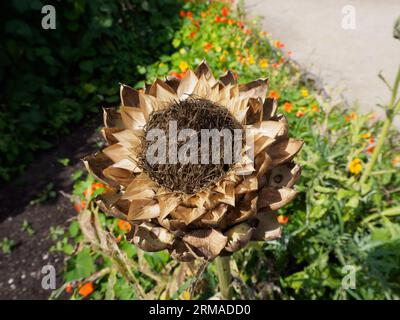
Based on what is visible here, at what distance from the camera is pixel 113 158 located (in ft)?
3.23

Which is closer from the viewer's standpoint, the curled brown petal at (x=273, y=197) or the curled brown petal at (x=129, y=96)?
the curled brown petal at (x=273, y=197)

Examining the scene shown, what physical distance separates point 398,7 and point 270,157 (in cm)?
339

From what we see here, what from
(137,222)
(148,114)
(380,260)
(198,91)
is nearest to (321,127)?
(380,260)

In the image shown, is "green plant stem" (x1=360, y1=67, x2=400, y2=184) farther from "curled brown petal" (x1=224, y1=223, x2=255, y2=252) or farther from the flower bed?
"curled brown petal" (x1=224, y1=223, x2=255, y2=252)

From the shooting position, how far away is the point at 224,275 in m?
1.17

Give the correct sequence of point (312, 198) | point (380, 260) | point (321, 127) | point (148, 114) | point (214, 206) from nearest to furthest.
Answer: point (214, 206), point (148, 114), point (380, 260), point (312, 198), point (321, 127)

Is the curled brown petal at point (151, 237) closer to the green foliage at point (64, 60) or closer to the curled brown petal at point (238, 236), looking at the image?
the curled brown petal at point (238, 236)

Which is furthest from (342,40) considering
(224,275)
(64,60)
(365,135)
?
(224,275)

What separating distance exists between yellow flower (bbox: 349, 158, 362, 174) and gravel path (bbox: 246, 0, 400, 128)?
76 centimetres

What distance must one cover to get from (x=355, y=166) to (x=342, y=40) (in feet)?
6.06

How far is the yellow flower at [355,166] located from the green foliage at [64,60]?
2007mm

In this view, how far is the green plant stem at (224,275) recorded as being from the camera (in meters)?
1.12

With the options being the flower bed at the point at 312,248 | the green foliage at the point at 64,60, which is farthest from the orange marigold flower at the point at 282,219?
the green foliage at the point at 64,60

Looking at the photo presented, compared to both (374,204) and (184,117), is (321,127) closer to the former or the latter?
(374,204)
